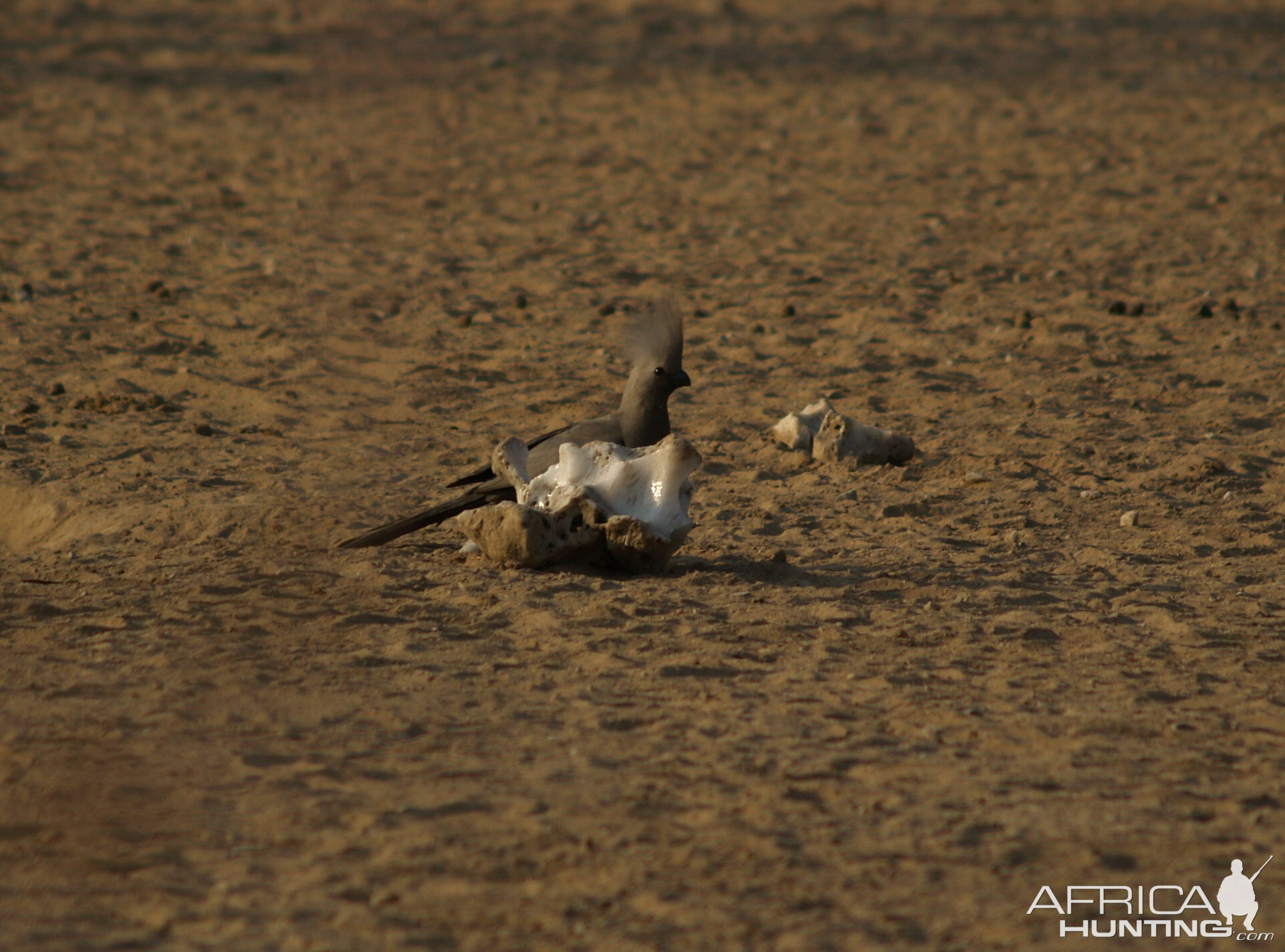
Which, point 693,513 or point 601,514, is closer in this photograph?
point 601,514

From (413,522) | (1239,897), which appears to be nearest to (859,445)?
(413,522)

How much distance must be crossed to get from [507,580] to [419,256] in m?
4.69

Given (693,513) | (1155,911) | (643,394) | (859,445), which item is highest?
(643,394)

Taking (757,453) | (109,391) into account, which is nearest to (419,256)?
(109,391)

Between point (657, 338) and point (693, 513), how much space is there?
2.22 ft

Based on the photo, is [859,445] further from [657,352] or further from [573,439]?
Result: [573,439]

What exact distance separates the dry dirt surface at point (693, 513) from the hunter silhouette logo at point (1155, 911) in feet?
0.10

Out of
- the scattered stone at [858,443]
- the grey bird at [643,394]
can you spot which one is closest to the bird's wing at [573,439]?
the grey bird at [643,394]

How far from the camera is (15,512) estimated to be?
17.4 feet

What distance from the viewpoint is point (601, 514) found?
4.63m

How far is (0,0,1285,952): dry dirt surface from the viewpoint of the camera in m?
3.00

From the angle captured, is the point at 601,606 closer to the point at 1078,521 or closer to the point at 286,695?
the point at 286,695

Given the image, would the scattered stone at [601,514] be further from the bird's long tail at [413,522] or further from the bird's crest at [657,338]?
the bird's crest at [657,338]

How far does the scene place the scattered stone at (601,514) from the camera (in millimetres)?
4617
